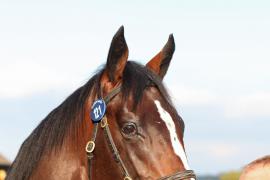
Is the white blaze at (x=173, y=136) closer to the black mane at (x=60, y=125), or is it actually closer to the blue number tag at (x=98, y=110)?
the black mane at (x=60, y=125)

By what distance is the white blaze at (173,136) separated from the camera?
5.67 meters

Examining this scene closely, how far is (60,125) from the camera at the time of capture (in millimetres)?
6207

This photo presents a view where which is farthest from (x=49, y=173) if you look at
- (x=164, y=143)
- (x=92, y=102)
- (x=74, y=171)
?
(x=164, y=143)

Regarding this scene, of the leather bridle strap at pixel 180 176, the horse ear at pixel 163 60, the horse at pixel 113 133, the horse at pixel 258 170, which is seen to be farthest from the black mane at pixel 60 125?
the horse at pixel 258 170

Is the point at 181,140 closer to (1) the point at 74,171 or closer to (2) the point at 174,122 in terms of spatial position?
(2) the point at 174,122

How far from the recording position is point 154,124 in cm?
575

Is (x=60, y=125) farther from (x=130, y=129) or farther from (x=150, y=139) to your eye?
(x=150, y=139)

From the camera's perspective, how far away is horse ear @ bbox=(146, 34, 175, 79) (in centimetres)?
644

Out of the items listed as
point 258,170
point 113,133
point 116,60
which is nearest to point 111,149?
point 113,133

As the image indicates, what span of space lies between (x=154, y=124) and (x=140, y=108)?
7.3 inches

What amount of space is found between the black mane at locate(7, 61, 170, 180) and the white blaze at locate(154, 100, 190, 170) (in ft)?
0.90

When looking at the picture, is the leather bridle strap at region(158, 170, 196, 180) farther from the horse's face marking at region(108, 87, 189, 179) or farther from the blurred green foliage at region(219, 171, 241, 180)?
the blurred green foliage at region(219, 171, 241, 180)

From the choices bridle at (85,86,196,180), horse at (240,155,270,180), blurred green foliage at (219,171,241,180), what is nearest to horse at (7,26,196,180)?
bridle at (85,86,196,180)

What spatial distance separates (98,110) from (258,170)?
359 cm
